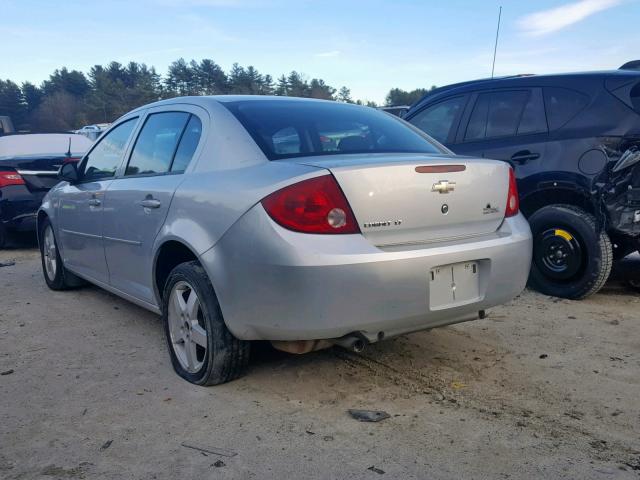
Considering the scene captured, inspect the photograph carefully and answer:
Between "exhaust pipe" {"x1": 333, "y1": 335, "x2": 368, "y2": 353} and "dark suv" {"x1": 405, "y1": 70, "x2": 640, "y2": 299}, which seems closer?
"exhaust pipe" {"x1": 333, "y1": 335, "x2": 368, "y2": 353}

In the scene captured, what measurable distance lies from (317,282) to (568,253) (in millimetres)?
3023

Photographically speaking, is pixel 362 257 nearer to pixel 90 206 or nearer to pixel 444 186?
pixel 444 186

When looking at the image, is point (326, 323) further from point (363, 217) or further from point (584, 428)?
point (584, 428)

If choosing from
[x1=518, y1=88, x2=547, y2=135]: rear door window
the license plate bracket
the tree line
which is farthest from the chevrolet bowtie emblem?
the tree line

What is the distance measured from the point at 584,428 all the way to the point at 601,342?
51.9 inches

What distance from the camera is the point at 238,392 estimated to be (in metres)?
3.14

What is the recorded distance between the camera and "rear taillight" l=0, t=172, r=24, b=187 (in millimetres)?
7379

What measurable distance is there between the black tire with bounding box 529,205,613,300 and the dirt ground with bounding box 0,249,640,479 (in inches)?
17.0

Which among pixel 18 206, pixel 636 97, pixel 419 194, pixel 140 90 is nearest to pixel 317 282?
pixel 419 194

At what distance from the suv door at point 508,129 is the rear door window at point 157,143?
9.65ft

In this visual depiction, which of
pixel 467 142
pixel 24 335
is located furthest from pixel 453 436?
pixel 467 142

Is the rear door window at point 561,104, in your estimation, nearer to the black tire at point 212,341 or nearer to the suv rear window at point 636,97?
the suv rear window at point 636,97

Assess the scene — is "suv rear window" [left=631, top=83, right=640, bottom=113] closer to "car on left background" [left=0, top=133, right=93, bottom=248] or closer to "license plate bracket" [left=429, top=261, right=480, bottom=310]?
"license plate bracket" [left=429, top=261, right=480, bottom=310]

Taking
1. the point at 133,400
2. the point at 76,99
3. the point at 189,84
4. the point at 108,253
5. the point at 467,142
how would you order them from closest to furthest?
the point at 133,400 → the point at 108,253 → the point at 467,142 → the point at 189,84 → the point at 76,99
